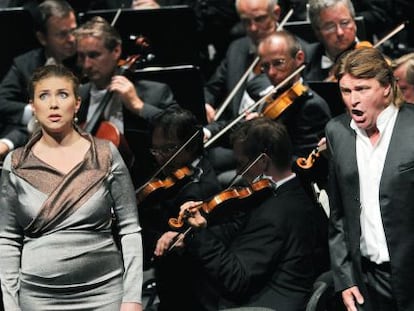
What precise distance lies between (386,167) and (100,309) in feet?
3.13

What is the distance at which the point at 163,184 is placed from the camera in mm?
3617

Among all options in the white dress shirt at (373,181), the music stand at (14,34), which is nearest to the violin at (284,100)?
the white dress shirt at (373,181)

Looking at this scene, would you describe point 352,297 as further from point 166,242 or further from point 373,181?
point 166,242

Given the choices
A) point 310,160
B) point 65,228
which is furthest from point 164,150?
point 65,228

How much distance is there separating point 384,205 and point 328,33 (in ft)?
4.84

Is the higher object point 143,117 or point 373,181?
point 143,117

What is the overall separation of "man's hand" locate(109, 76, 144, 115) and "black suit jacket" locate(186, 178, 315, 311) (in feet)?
2.95

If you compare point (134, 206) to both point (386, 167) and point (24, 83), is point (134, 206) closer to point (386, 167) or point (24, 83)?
point (386, 167)

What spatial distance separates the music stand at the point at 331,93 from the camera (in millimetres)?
3896

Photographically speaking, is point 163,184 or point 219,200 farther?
point 163,184

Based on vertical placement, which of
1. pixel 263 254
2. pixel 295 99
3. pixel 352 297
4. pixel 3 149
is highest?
pixel 3 149

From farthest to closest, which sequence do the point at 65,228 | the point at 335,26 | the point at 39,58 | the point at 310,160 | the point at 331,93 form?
the point at 39,58
the point at 335,26
the point at 331,93
the point at 310,160
the point at 65,228

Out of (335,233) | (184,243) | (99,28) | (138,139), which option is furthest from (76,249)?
(99,28)

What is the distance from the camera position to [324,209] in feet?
11.4
